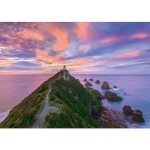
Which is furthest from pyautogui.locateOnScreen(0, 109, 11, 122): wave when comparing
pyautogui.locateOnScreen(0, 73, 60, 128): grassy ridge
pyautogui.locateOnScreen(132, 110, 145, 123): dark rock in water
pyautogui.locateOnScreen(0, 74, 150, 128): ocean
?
pyautogui.locateOnScreen(132, 110, 145, 123): dark rock in water

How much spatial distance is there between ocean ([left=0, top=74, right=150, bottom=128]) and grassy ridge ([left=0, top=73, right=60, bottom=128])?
0.39 meters

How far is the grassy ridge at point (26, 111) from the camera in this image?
5984 millimetres

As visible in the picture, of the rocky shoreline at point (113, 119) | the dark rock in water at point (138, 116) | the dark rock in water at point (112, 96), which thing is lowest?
the rocky shoreline at point (113, 119)

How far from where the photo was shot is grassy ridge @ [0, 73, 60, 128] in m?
5.98

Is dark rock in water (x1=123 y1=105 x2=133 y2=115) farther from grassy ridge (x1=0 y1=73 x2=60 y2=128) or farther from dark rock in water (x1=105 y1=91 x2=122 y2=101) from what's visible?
grassy ridge (x1=0 y1=73 x2=60 y2=128)

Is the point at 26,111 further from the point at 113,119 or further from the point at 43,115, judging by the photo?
the point at 113,119

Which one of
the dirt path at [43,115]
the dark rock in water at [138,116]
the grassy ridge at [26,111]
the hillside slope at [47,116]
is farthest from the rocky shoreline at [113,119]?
the grassy ridge at [26,111]

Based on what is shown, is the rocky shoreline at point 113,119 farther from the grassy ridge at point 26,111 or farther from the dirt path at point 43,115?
the grassy ridge at point 26,111

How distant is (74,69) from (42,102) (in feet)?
6.63

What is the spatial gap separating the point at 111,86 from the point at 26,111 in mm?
3895

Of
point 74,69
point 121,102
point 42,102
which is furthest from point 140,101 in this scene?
point 42,102

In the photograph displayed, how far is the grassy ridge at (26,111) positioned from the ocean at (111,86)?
0.39 meters
